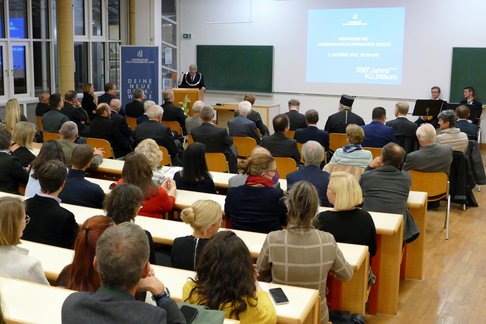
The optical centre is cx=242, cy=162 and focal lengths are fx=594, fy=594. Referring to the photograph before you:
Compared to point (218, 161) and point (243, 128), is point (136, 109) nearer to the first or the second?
point (243, 128)

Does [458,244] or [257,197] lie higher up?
[257,197]

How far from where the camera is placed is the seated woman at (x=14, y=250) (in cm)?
295

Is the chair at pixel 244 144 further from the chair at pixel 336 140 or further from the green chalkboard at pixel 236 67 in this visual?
the green chalkboard at pixel 236 67

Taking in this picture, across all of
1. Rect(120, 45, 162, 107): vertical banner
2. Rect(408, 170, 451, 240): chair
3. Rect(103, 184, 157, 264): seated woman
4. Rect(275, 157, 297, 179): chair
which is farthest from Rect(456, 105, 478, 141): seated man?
Rect(120, 45, 162, 107): vertical banner

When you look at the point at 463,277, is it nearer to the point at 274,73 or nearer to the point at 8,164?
the point at 8,164

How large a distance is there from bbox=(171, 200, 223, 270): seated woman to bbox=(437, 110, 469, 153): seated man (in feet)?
15.7

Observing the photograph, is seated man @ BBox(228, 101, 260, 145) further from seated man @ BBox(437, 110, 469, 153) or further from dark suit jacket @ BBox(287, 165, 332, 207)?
dark suit jacket @ BBox(287, 165, 332, 207)

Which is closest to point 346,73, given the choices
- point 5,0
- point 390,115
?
point 390,115

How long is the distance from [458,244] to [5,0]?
29.1ft

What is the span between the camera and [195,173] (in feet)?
16.6

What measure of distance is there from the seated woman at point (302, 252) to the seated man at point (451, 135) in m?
4.41

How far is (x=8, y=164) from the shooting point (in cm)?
516

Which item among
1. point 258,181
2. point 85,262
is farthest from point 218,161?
point 85,262

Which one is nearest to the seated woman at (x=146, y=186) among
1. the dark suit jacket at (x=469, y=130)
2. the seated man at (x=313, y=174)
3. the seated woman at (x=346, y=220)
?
the seated man at (x=313, y=174)
